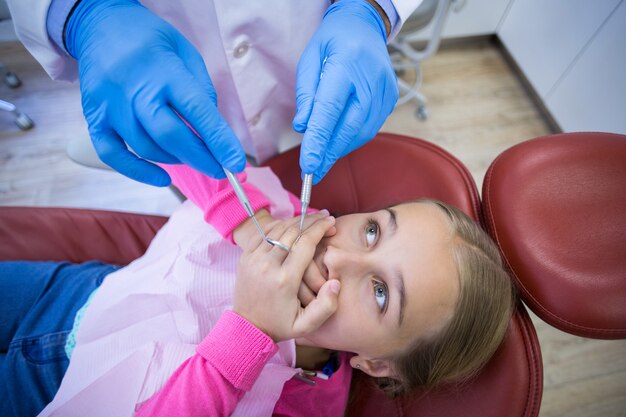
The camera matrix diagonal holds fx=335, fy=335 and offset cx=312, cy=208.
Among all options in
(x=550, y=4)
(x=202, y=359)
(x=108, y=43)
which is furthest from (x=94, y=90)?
(x=550, y=4)

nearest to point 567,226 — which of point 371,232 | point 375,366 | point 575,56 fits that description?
point 371,232

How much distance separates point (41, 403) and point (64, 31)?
92 cm

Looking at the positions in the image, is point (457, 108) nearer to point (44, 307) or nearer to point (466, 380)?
point (466, 380)

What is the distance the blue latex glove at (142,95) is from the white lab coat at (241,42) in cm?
11

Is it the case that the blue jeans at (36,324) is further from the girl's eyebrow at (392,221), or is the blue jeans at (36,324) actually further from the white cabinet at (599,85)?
the white cabinet at (599,85)

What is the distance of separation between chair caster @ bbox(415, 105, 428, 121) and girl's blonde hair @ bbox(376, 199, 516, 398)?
1388 mm

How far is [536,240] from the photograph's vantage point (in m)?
0.76

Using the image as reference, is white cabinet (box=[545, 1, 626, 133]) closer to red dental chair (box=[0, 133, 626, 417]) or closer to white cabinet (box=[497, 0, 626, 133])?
white cabinet (box=[497, 0, 626, 133])

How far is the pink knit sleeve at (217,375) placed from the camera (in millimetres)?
653

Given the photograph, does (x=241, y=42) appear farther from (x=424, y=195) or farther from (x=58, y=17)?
(x=424, y=195)

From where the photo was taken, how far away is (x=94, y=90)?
632 mm

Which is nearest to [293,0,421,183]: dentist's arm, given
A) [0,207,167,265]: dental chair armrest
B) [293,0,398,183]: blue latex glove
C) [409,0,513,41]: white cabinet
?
[293,0,398,183]: blue latex glove

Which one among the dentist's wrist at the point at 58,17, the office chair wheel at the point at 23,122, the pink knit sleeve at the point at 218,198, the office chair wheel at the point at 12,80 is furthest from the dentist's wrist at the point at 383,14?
the office chair wheel at the point at 12,80

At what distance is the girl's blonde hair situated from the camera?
2.43 ft
